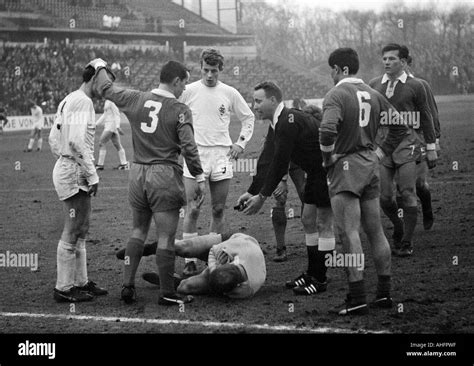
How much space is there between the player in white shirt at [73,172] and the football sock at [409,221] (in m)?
3.83

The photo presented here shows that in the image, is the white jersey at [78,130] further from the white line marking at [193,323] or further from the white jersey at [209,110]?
the white jersey at [209,110]

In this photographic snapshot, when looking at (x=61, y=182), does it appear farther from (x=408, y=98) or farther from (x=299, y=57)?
(x=299, y=57)

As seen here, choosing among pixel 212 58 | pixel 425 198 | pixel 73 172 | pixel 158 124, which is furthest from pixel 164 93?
pixel 425 198

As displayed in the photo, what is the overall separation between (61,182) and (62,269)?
2.84 feet

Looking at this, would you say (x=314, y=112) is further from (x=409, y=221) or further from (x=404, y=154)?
(x=409, y=221)

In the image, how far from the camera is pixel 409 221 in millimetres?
9516

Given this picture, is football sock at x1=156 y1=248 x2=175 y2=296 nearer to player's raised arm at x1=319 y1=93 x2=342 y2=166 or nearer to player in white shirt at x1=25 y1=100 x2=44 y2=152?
player's raised arm at x1=319 y1=93 x2=342 y2=166

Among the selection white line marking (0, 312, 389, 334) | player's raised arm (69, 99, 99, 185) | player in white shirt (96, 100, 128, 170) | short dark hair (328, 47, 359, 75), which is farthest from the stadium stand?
short dark hair (328, 47, 359, 75)

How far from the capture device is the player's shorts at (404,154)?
379 inches

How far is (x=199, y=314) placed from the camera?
7160 mm

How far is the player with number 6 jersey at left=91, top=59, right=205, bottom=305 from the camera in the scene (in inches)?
293

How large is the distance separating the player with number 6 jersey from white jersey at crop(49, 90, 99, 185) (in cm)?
31

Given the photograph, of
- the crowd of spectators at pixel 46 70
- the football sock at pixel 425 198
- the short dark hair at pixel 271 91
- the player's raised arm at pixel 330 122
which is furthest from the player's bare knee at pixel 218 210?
the crowd of spectators at pixel 46 70

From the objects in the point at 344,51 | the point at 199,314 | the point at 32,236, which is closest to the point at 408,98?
the point at 344,51
